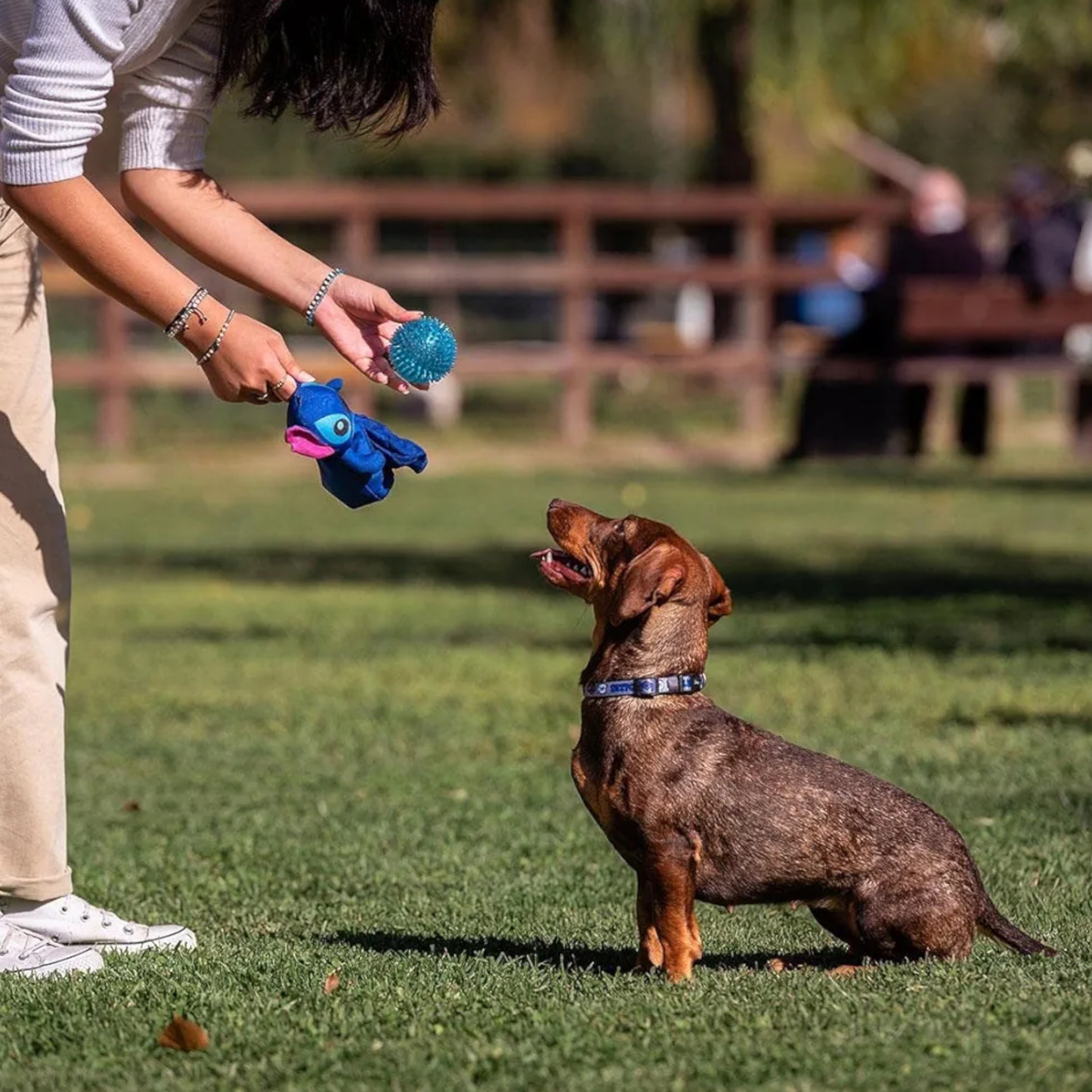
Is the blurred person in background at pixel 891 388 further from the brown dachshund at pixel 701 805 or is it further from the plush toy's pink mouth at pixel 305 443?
the plush toy's pink mouth at pixel 305 443

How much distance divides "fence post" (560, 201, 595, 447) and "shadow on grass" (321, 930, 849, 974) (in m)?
15.2

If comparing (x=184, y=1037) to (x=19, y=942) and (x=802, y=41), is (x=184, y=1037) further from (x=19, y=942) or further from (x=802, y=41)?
(x=802, y=41)

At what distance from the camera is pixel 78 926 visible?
180 inches

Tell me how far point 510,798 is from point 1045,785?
158cm

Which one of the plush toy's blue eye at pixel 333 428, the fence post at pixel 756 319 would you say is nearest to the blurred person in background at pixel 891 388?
the fence post at pixel 756 319

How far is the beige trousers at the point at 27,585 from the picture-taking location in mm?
4418

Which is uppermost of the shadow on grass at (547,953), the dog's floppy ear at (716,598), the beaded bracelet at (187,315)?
the beaded bracelet at (187,315)

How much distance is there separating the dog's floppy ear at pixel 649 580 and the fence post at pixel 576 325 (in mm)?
15583

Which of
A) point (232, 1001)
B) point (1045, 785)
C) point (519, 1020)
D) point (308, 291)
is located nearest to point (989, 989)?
point (519, 1020)

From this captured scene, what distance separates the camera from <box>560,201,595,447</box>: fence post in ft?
65.5

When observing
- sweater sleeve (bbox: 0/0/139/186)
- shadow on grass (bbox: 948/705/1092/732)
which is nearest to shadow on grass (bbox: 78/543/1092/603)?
shadow on grass (bbox: 948/705/1092/732)

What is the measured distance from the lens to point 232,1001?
407 centimetres

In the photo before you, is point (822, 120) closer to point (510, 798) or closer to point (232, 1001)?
point (510, 798)

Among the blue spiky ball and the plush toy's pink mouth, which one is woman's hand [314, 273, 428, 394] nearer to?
the blue spiky ball
